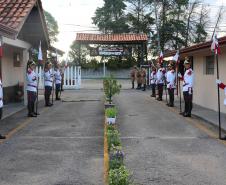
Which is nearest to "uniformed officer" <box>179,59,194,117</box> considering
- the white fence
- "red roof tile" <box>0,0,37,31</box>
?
"red roof tile" <box>0,0,37,31</box>

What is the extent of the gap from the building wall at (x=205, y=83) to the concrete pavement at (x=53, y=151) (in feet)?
14.2

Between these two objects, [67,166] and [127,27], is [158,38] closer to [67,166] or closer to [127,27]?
[127,27]

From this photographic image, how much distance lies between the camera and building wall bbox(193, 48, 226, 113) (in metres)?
16.3

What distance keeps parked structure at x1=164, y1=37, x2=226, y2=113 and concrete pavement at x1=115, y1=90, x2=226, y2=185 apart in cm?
253

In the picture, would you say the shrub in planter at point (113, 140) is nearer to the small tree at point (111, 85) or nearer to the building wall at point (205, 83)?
the building wall at point (205, 83)

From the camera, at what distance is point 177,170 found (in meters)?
8.05

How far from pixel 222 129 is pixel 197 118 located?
2.94 metres

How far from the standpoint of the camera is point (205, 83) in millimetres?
18766

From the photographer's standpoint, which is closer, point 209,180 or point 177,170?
point 209,180

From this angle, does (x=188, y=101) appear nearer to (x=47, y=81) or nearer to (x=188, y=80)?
(x=188, y=80)

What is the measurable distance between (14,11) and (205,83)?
767cm

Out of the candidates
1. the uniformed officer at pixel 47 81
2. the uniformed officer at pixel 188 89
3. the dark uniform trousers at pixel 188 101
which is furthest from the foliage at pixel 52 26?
the dark uniform trousers at pixel 188 101

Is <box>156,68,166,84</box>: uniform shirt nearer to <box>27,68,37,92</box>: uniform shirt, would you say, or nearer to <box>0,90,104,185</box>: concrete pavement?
<box>0,90,104,185</box>: concrete pavement

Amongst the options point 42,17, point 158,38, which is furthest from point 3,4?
point 158,38
